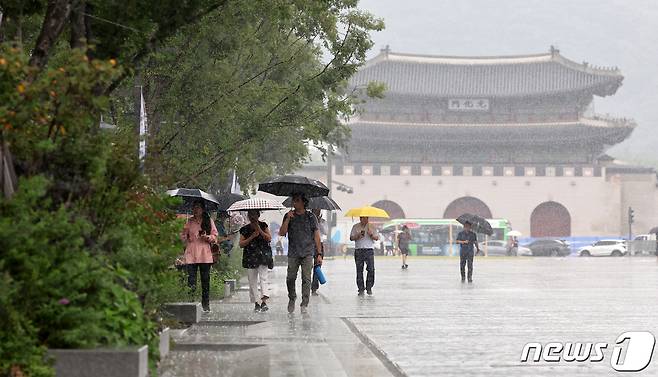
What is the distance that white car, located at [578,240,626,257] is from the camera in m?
72.6

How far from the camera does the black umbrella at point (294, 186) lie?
1864 cm

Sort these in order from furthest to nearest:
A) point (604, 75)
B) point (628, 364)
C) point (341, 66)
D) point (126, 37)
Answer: point (604, 75)
point (341, 66)
point (126, 37)
point (628, 364)

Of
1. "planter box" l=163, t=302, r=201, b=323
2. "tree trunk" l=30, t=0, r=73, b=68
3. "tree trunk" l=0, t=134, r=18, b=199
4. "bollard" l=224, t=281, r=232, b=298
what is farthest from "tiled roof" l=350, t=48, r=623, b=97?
"tree trunk" l=0, t=134, r=18, b=199

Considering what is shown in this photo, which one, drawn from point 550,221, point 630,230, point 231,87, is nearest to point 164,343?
point 231,87

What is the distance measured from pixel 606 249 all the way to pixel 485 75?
14.3 meters

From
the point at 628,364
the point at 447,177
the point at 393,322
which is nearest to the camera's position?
the point at 628,364

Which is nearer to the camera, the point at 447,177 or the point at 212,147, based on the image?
the point at 212,147

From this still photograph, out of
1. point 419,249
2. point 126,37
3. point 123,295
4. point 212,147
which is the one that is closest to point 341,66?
point 212,147

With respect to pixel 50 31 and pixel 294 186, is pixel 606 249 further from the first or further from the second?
pixel 50 31

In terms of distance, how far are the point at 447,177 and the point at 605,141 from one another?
11120mm

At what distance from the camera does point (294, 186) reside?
1938 centimetres

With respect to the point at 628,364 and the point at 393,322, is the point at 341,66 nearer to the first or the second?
the point at 393,322

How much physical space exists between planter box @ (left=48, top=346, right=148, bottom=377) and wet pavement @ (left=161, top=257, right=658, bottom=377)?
1.67 metres

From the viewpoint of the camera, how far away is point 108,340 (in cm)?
753
